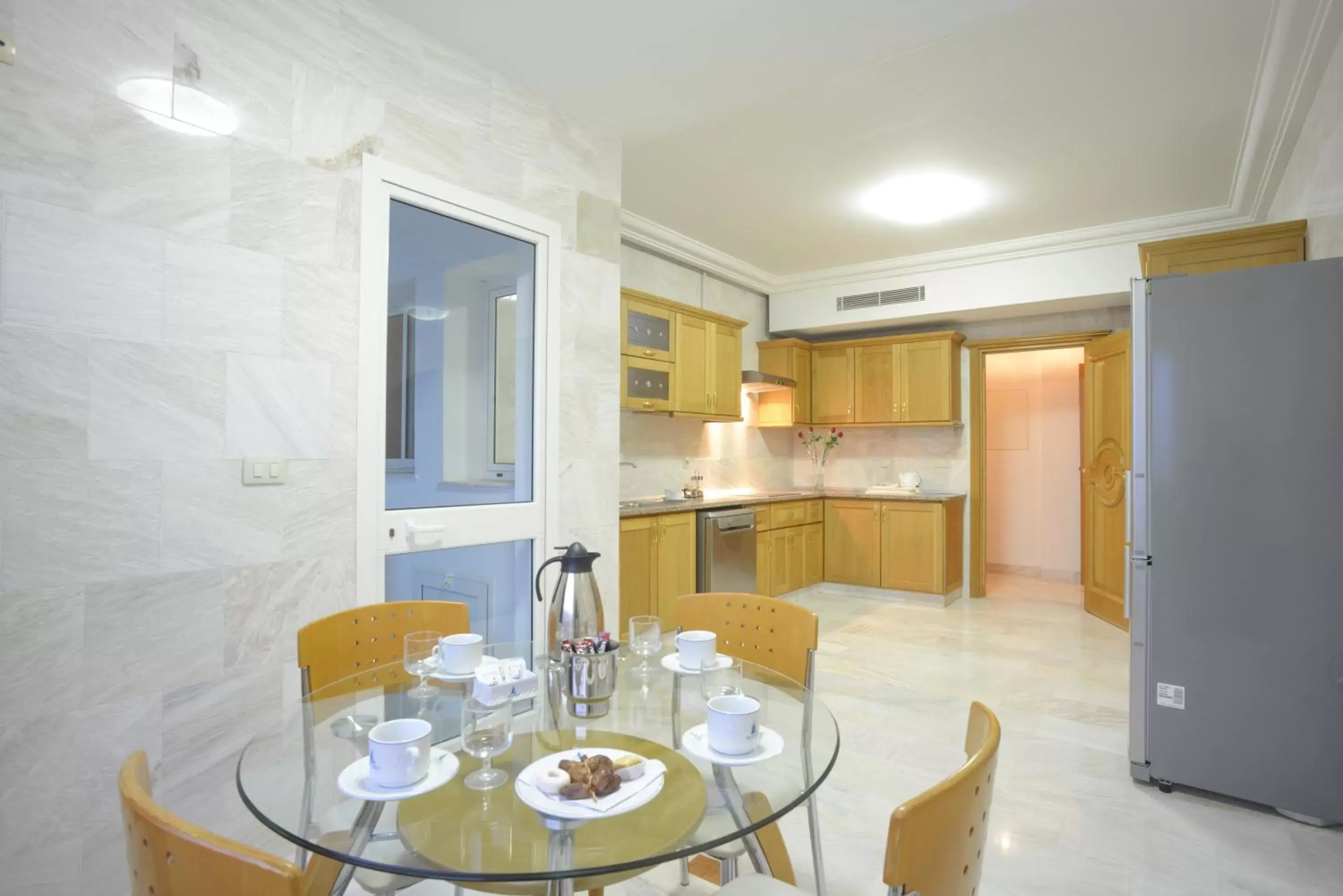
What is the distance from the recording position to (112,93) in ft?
6.22

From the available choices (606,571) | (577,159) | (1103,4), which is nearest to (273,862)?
(606,571)

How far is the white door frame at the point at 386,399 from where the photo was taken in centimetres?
247

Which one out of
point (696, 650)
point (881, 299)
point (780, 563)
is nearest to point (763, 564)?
point (780, 563)

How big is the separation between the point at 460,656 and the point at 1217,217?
559cm

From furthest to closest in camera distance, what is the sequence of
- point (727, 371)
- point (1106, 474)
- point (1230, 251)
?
point (727, 371)
point (1106, 474)
point (1230, 251)

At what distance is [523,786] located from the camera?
1139mm

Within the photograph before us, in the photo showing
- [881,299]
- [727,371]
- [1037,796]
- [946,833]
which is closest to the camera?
[946,833]

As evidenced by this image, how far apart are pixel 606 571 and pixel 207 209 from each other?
216 centimetres

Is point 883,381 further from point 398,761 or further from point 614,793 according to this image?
point 398,761

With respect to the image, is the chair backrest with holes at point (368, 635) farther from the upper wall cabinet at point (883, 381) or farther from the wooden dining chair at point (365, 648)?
the upper wall cabinet at point (883, 381)

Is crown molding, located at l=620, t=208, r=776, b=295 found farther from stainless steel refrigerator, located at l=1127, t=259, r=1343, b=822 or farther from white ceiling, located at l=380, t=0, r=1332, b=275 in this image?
stainless steel refrigerator, located at l=1127, t=259, r=1343, b=822

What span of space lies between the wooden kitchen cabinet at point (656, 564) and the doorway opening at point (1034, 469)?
3.89 metres

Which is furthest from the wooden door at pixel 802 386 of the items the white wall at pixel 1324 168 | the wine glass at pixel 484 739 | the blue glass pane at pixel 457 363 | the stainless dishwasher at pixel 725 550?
the wine glass at pixel 484 739

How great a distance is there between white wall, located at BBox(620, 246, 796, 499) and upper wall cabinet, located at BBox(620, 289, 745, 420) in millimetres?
330
